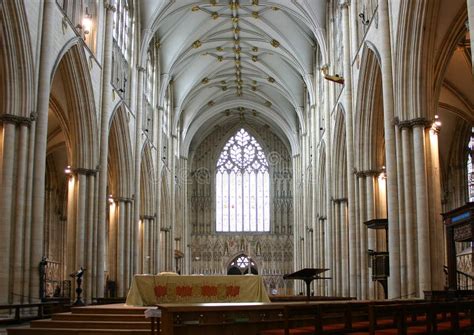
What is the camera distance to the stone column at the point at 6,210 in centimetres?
1521

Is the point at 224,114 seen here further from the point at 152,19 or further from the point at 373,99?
the point at 373,99

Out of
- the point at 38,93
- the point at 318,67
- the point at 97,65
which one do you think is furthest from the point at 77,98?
the point at 318,67

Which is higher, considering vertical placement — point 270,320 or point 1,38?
point 1,38

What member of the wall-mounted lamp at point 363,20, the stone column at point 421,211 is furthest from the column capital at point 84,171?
the stone column at point 421,211

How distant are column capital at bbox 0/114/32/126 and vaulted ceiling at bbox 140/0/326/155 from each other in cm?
1425

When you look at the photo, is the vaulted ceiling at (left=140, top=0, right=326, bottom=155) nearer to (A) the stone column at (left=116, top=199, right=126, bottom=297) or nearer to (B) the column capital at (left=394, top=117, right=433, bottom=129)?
(A) the stone column at (left=116, top=199, right=126, bottom=297)

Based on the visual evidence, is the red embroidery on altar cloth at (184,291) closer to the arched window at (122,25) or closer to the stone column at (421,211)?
the stone column at (421,211)

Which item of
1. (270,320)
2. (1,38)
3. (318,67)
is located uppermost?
(318,67)

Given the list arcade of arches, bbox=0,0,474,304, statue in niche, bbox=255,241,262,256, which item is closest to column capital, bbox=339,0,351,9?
arcade of arches, bbox=0,0,474,304

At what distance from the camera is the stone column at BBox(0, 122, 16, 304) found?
49.9ft

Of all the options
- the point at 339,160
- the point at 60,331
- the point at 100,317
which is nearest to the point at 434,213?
the point at 100,317

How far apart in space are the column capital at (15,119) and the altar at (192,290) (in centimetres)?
538

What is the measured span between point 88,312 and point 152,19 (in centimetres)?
1925

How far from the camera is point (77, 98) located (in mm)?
21328
